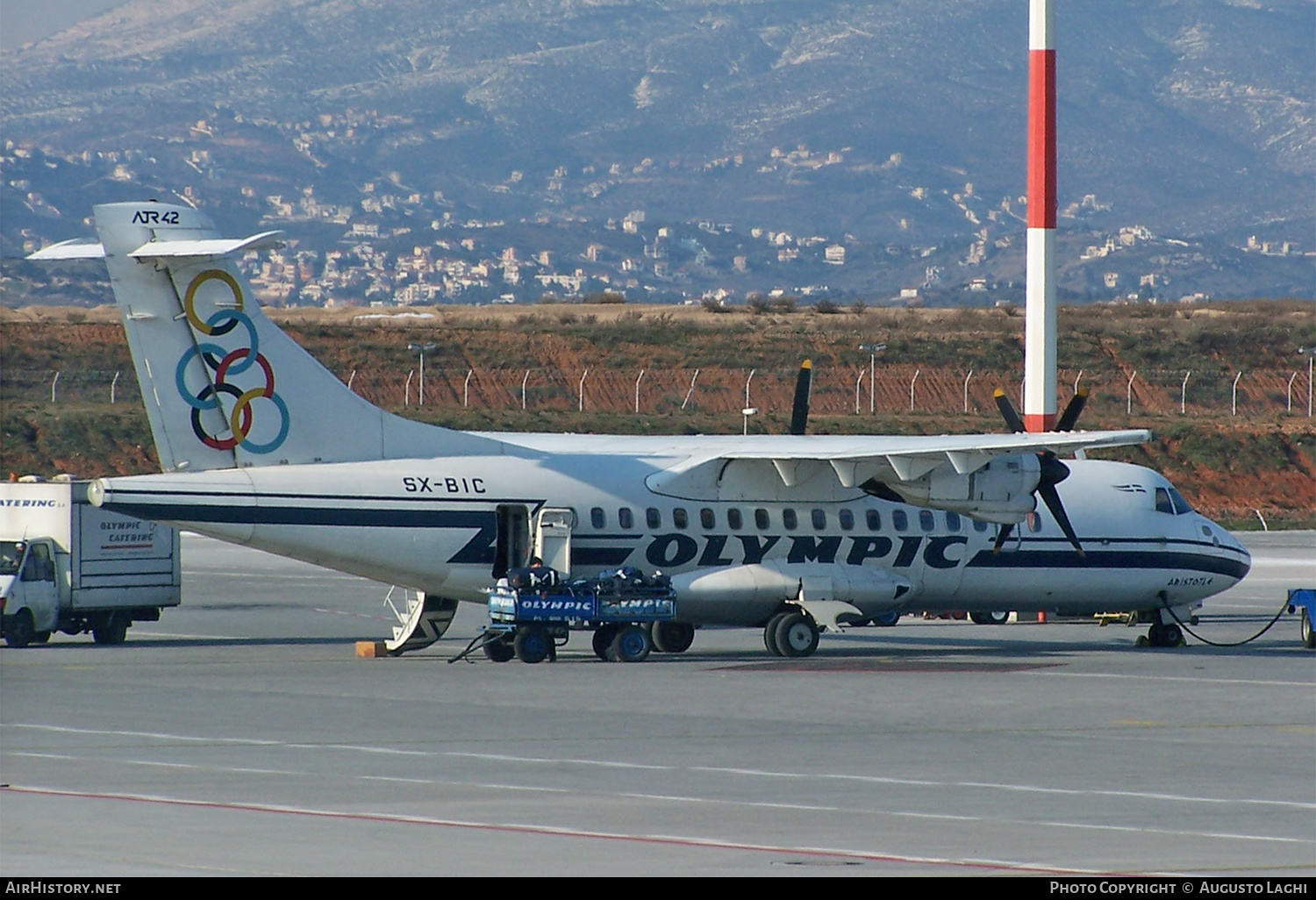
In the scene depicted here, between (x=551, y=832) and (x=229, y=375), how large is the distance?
1504 cm

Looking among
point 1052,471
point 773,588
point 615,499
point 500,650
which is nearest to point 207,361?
point 500,650

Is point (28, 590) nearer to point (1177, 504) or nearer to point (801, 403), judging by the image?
point (801, 403)

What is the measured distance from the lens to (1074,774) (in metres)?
18.1

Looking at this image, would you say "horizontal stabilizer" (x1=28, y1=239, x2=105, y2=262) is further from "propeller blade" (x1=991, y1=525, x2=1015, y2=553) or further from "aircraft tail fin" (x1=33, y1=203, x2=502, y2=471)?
"propeller blade" (x1=991, y1=525, x2=1015, y2=553)

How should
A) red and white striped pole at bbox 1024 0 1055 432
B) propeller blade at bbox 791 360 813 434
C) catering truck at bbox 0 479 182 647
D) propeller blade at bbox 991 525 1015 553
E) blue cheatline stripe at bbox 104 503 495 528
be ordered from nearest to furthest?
blue cheatline stripe at bbox 104 503 495 528 → catering truck at bbox 0 479 182 647 → propeller blade at bbox 991 525 1015 553 → propeller blade at bbox 791 360 813 434 → red and white striped pole at bbox 1024 0 1055 432

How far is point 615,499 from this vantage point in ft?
97.8

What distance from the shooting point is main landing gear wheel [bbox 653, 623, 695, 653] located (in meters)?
31.5

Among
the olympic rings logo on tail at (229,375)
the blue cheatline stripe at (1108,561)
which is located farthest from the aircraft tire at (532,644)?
the blue cheatline stripe at (1108,561)

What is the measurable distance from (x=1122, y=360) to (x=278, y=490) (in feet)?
277

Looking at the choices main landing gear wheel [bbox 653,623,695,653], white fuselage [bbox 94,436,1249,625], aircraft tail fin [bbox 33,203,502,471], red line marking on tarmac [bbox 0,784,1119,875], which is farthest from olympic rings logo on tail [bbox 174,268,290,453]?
red line marking on tarmac [bbox 0,784,1119,875]

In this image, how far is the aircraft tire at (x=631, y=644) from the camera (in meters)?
29.4

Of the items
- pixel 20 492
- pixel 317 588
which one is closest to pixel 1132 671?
pixel 20 492

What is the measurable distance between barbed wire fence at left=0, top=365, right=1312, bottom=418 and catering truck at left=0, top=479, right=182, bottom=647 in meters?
58.4
